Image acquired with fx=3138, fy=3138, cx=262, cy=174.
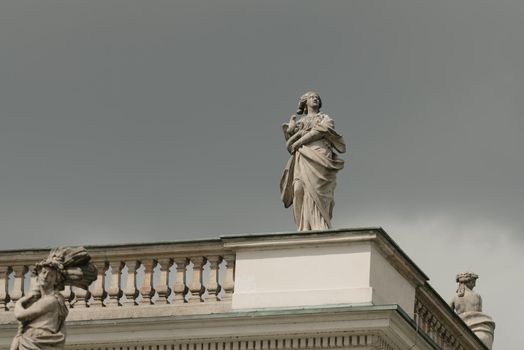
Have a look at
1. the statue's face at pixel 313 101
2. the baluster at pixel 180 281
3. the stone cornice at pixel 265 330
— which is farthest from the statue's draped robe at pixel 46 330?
the statue's face at pixel 313 101

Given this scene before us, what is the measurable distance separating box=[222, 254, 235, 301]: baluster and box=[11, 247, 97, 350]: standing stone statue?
163 inches

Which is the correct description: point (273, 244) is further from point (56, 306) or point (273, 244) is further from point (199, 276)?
point (56, 306)

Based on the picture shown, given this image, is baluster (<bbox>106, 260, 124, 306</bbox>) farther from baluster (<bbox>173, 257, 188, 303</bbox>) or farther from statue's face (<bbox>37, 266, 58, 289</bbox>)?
statue's face (<bbox>37, 266, 58, 289</bbox>)

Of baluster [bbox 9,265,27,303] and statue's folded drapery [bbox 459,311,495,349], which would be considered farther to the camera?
statue's folded drapery [bbox 459,311,495,349]

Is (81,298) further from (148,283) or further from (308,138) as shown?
(308,138)

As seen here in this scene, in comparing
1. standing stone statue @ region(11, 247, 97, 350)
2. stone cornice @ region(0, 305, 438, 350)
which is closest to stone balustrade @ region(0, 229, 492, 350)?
stone cornice @ region(0, 305, 438, 350)

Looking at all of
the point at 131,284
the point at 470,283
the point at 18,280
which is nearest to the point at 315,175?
the point at 131,284

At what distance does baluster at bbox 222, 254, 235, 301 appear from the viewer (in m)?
44.3

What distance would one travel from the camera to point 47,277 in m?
40.0

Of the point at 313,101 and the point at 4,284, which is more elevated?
the point at 313,101

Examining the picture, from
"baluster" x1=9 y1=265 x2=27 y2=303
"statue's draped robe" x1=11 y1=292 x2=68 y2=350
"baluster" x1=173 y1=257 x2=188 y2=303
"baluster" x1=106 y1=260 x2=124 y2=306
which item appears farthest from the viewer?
"baluster" x1=9 y1=265 x2=27 y2=303

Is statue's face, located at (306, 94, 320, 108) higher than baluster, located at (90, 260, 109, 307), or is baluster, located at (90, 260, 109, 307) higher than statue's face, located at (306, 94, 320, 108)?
statue's face, located at (306, 94, 320, 108)

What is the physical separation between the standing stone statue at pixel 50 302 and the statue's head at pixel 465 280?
11064 millimetres

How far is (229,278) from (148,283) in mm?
1201
